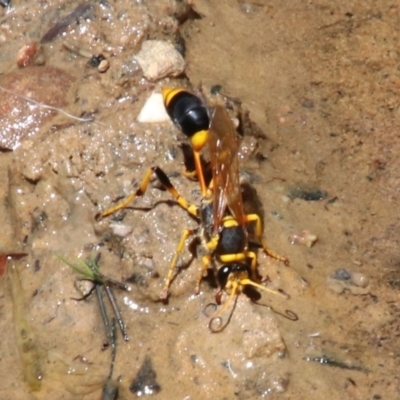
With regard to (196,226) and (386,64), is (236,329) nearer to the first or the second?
(196,226)

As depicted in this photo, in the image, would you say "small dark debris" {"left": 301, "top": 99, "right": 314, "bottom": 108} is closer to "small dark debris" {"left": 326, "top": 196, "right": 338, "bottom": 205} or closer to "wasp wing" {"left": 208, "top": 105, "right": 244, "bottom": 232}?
"small dark debris" {"left": 326, "top": 196, "right": 338, "bottom": 205}

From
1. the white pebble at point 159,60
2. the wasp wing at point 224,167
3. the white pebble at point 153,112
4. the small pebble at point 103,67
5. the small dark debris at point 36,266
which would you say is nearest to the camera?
the wasp wing at point 224,167

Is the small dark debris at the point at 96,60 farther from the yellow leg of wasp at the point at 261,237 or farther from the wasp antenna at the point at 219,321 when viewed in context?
the wasp antenna at the point at 219,321

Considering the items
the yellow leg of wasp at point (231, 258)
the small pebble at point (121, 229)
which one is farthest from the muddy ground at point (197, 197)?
the yellow leg of wasp at point (231, 258)

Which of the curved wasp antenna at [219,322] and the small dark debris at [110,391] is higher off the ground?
the curved wasp antenna at [219,322]

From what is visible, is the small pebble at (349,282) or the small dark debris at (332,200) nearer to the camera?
the small pebble at (349,282)

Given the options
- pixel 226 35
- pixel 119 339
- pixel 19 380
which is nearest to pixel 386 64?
pixel 226 35

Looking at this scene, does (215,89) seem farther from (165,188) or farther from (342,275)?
(342,275)
